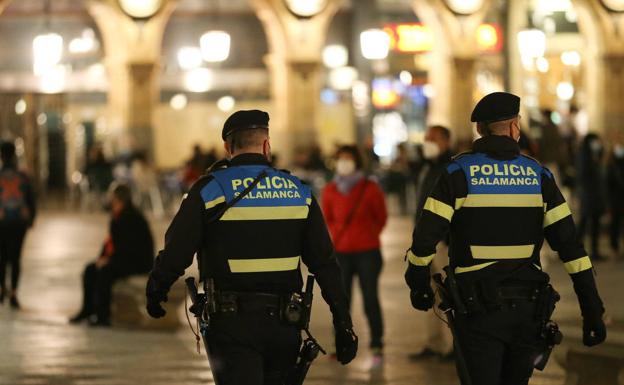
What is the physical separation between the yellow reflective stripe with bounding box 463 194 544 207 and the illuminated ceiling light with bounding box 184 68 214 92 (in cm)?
2821

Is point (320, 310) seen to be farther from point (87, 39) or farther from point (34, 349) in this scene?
point (87, 39)

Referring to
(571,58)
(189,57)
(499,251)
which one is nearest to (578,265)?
(499,251)

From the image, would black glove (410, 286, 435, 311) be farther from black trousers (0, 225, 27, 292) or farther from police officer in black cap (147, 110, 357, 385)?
black trousers (0, 225, 27, 292)

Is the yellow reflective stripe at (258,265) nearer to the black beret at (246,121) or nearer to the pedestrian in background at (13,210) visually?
the black beret at (246,121)

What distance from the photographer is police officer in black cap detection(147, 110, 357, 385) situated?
6.31 m

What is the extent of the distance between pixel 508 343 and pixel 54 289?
11.0 metres

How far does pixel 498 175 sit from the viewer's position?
681 centimetres

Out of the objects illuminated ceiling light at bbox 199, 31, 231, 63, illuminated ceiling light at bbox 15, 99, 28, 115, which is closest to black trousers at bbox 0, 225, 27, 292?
illuminated ceiling light at bbox 199, 31, 231, 63

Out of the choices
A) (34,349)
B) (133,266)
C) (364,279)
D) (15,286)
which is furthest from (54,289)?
(364,279)

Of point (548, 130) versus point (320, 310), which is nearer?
point (320, 310)

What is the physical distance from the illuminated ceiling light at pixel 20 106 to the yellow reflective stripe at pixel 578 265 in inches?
1119

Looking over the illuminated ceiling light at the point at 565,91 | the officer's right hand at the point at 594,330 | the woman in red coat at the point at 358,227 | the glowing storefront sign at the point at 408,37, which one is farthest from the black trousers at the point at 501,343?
the glowing storefront sign at the point at 408,37

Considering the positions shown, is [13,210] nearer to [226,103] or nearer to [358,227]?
[358,227]

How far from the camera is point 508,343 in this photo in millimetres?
6652
